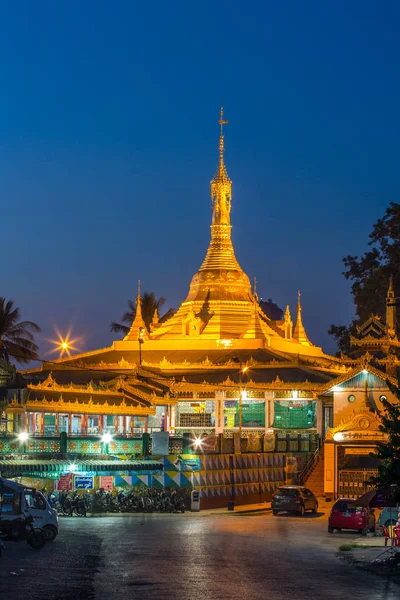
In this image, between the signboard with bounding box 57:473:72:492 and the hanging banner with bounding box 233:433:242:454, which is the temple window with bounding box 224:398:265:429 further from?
the signboard with bounding box 57:473:72:492

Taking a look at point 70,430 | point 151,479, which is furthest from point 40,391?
point 151,479

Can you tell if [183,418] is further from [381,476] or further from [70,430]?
[381,476]

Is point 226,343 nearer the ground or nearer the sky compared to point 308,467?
nearer the sky

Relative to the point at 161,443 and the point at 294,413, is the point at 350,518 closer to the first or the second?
the point at 161,443

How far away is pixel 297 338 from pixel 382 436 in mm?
41961

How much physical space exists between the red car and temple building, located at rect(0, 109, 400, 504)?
44.4 feet

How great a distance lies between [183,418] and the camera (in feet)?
260

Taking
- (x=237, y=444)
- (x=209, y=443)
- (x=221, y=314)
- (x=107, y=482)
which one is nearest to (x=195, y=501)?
(x=107, y=482)

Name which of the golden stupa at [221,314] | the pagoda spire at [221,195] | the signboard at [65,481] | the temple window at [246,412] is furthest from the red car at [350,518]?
the pagoda spire at [221,195]

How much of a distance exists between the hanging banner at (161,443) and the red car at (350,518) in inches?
500

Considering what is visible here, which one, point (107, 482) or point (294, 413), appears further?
point (294, 413)

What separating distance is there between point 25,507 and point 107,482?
47.4ft

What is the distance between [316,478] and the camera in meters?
59.3

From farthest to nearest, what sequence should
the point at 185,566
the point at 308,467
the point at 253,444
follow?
the point at 308,467
the point at 253,444
the point at 185,566
